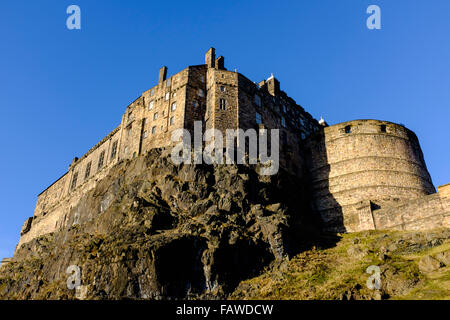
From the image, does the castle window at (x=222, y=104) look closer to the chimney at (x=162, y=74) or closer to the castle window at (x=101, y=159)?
the chimney at (x=162, y=74)

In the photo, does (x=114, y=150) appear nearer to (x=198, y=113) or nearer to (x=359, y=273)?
(x=198, y=113)

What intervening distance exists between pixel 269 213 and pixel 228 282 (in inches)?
310

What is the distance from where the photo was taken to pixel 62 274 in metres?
30.8

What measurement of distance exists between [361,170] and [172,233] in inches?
860

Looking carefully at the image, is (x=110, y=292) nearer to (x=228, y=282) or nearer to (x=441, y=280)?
(x=228, y=282)

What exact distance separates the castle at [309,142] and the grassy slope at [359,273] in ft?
19.0

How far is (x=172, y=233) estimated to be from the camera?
2958cm

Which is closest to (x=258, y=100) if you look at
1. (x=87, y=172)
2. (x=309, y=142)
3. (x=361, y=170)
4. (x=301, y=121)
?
(x=309, y=142)

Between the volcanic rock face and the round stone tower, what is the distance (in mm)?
3487

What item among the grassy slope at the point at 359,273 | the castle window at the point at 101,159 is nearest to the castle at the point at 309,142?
the castle window at the point at 101,159

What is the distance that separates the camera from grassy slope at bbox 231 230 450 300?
23.8m
